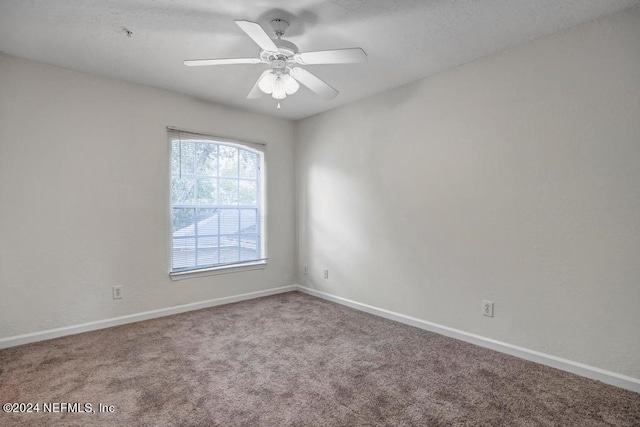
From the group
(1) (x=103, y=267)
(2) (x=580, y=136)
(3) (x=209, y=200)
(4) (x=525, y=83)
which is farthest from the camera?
(3) (x=209, y=200)

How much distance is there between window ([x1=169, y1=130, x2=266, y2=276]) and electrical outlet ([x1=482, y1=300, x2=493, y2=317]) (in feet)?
8.93

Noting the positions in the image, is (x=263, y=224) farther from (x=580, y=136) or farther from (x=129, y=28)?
(x=580, y=136)

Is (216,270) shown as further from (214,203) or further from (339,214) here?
(339,214)

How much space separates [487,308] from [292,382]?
1732 mm

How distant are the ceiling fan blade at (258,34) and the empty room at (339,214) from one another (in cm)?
4

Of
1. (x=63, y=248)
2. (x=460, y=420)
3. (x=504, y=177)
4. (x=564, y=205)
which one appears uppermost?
(x=504, y=177)

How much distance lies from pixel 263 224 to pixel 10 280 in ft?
8.30

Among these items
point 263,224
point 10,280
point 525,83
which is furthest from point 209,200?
point 525,83

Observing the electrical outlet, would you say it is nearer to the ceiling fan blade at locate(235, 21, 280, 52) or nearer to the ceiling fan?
the ceiling fan

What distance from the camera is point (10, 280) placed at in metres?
2.70

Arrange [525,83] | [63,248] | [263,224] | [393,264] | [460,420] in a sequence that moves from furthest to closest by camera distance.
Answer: [263,224] → [393,264] → [63,248] → [525,83] → [460,420]

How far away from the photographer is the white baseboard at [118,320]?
273 cm

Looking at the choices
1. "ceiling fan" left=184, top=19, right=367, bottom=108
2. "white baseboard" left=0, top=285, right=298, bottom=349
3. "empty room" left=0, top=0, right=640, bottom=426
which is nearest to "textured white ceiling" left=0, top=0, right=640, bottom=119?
"empty room" left=0, top=0, right=640, bottom=426

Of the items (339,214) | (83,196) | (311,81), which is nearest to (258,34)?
(311,81)
